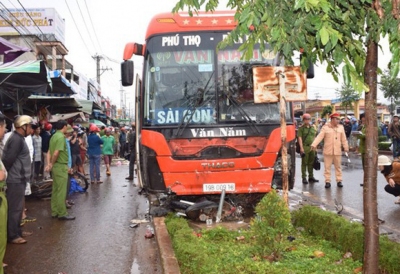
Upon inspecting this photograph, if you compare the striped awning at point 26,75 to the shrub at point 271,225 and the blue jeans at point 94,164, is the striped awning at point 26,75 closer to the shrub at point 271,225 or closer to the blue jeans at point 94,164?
the blue jeans at point 94,164

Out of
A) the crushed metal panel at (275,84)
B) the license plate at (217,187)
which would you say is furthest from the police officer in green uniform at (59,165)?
the crushed metal panel at (275,84)

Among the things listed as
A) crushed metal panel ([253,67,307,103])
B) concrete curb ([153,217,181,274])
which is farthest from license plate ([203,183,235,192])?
crushed metal panel ([253,67,307,103])

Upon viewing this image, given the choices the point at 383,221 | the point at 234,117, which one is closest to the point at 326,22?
the point at 234,117

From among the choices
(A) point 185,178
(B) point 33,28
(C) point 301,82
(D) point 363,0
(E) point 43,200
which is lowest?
(E) point 43,200

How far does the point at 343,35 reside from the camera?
3168mm

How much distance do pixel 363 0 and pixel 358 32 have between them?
1.18 ft

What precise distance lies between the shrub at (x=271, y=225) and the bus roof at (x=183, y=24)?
13.6ft

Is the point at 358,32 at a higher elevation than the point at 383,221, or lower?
higher

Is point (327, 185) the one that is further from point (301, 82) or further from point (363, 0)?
point (363, 0)

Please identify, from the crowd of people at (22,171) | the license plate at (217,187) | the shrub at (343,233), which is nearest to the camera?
the shrub at (343,233)

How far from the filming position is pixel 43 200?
34.0 ft

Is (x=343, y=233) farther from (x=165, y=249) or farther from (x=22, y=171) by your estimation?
(x=22, y=171)

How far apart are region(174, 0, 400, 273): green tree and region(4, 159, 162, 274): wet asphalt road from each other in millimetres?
2810

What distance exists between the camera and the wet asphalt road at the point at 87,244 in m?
5.31
